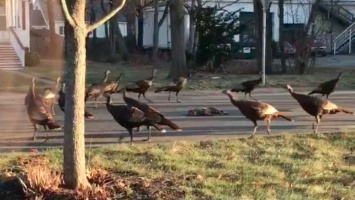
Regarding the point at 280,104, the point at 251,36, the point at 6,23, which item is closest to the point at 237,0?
the point at 251,36

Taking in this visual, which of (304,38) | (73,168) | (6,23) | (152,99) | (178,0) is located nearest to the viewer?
(73,168)

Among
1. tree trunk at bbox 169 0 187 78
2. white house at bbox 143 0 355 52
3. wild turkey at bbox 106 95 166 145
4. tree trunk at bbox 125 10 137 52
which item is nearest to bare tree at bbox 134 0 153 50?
tree trunk at bbox 125 10 137 52

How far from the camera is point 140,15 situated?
52.9 metres

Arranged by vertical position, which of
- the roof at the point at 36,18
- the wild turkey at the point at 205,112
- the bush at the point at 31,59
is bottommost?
the wild turkey at the point at 205,112

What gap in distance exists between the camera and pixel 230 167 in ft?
28.2

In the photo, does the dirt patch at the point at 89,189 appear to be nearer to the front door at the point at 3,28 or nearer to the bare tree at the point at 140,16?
the front door at the point at 3,28

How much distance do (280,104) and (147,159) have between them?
362 inches

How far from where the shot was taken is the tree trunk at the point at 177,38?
2627cm

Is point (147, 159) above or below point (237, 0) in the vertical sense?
below

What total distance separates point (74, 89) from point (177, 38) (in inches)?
787

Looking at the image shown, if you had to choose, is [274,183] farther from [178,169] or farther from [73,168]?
[73,168]

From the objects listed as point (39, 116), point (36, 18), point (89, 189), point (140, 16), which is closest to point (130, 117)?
point (39, 116)

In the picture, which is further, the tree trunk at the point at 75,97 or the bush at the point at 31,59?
the bush at the point at 31,59

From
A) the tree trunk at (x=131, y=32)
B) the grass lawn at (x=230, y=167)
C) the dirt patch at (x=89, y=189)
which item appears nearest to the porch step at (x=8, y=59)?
the tree trunk at (x=131, y=32)
